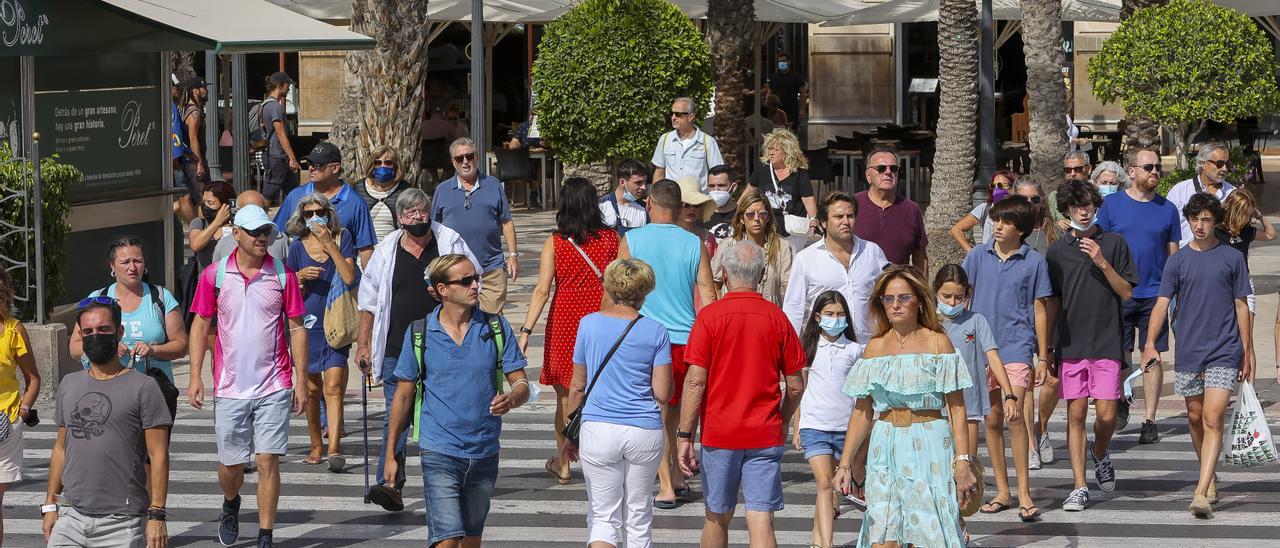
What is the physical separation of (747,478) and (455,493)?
50.3 inches

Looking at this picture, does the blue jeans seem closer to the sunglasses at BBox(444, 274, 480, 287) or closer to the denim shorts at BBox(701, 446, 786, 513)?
the sunglasses at BBox(444, 274, 480, 287)

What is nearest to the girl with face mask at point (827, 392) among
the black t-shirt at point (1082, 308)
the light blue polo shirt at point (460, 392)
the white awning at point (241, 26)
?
the black t-shirt at point (1082, 308)

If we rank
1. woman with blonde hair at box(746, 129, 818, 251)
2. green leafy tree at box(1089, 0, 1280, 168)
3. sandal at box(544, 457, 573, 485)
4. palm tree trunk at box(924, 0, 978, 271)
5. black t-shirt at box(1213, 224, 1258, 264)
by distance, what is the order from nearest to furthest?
1. sandal at box(544, 457, 573, 485)
2. black t-shirt at box(1213, 224, 1258, 264)
3. woman with blonde hair at box(746, 129, 818, 251)
4. green leafy tree at box(1089, 0, 1280, 168)
5. palm tree trunk at box(924, 0, 978, 271)

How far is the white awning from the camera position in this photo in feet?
47.6

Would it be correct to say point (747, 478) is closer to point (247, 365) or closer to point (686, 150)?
point (247, 365)

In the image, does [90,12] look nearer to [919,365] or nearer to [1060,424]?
[1060,424]

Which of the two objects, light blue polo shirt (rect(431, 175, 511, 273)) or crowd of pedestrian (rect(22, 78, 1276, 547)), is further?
light blue polo shirt (rect(431, 175, 511, 273))

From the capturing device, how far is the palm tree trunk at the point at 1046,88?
20.8 meters

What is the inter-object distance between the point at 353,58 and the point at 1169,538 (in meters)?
13.6

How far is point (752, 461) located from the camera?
780 centimetres

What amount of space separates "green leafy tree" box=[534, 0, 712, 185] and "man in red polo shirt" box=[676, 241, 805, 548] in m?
9.70

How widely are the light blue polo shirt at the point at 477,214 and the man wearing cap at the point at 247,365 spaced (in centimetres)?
361

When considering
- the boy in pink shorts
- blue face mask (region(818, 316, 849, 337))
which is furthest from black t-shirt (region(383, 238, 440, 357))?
the boy in pink shorts

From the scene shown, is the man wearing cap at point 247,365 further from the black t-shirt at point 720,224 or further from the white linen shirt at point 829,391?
the black t-shirt at point 720,224
